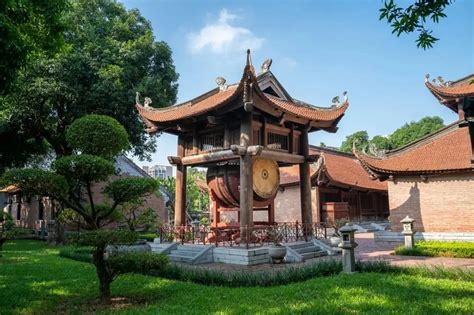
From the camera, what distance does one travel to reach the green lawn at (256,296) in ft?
21.6

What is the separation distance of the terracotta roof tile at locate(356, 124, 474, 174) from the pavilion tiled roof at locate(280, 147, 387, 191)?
6225mm

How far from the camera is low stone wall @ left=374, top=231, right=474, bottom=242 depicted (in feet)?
55.8

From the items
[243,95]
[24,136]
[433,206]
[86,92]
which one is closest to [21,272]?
[243,95]

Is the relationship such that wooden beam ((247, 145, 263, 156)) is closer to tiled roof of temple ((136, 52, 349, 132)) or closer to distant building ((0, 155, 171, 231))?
tiled roof of temple ((136, 52, 349, 132))

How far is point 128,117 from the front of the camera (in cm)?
2308

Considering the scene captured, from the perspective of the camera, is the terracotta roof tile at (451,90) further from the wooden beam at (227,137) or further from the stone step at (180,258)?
the stone step at (180,258)

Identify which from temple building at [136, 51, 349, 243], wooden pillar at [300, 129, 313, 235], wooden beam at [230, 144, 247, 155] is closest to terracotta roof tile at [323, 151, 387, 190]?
wooden pillar at [300, 129, 313, 235]

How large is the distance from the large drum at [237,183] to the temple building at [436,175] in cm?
673

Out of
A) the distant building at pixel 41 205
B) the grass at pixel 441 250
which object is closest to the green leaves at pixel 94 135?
the grass at pixel 441 250

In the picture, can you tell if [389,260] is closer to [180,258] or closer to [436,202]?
[436,202]

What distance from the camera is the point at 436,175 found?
1814 centimetres

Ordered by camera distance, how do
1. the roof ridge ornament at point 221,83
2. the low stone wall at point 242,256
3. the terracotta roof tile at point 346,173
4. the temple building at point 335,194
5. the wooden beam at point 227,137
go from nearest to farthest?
the low stone wall at point 242,256, the wooden beam at point 227,137, the roof ridge ornament at point 221,83, the temple building at point 335,194, the terracotta roof tile at point 346,173

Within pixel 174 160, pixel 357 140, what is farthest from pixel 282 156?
pixel 357 140

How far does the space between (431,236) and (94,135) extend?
1607 cm
